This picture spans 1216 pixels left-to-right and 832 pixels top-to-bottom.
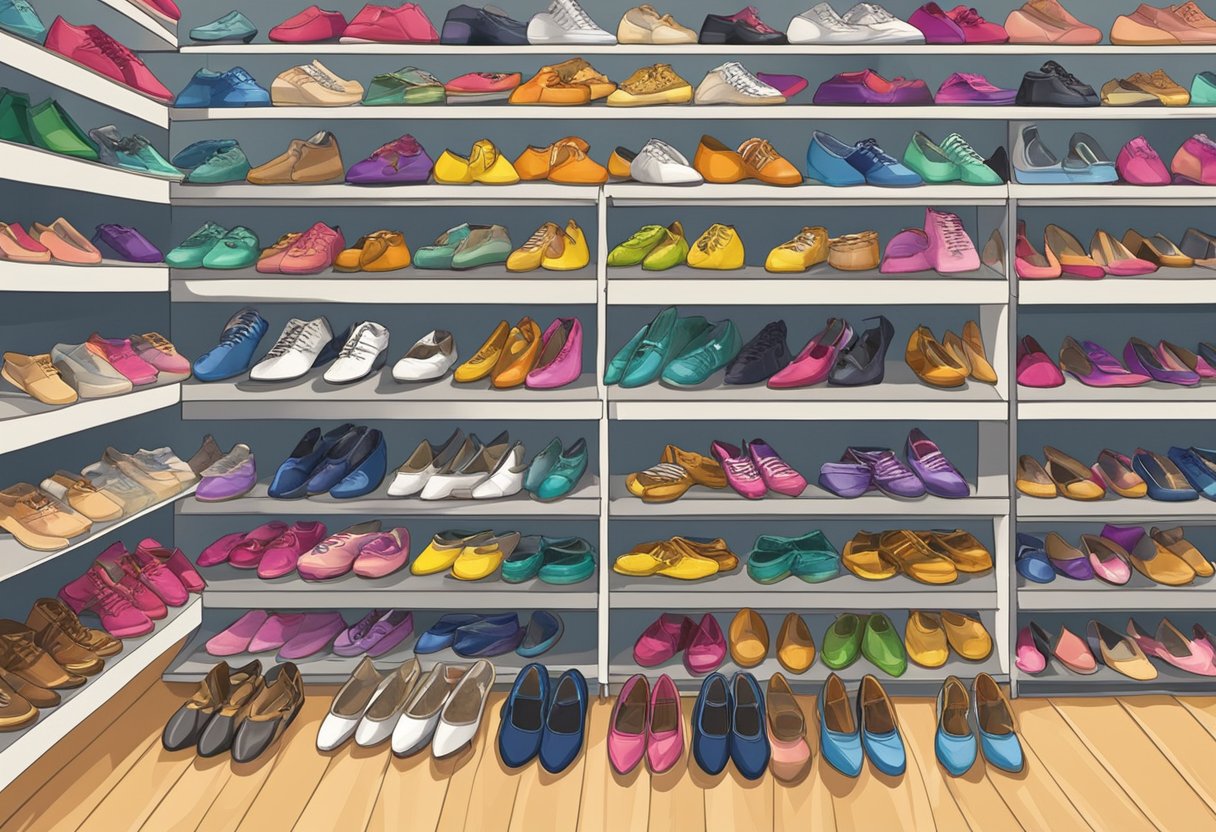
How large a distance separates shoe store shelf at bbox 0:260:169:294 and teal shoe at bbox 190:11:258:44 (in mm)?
727

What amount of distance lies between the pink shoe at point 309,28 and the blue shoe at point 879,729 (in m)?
2.51

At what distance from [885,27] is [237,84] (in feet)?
6.51

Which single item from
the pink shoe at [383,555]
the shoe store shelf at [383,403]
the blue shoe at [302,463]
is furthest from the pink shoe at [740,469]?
the blue shoe at [302,463]

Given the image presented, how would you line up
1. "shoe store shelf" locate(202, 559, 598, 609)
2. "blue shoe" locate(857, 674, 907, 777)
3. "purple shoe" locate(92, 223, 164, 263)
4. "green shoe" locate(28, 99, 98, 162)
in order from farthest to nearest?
"shoe store shelf" locate(202, 559, 598, 609) → "purple shoe" locate(92, 223, 164, 263) → "blue shoe" locate(857, 674, 907, 777) → "green shoe" locate(28, 99, 98, 162)

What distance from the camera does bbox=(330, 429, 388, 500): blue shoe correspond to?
289 centimetres

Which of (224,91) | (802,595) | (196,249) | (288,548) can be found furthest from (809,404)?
(224,91)

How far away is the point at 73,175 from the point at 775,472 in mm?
2073

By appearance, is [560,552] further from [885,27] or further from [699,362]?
[885,27]

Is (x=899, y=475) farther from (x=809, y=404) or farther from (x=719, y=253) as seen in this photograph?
(x=719, y=253)

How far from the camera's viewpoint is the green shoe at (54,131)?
2.31 meters

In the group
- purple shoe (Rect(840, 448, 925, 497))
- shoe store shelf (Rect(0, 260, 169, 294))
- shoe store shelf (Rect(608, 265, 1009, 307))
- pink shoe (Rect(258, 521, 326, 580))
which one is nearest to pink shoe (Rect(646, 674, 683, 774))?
purple shoe (Rect(840, 448, 925, 497))

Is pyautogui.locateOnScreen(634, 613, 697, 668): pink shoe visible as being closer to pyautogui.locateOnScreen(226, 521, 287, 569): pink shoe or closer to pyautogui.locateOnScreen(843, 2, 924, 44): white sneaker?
pyautogui.locateOnScreen(226, 521, 287, 569): pink shoe

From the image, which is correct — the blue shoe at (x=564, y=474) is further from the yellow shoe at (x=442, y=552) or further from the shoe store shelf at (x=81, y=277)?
the shoe store shelf at (x=81, y=277)

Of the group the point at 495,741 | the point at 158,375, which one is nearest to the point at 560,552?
the point at 495,741
